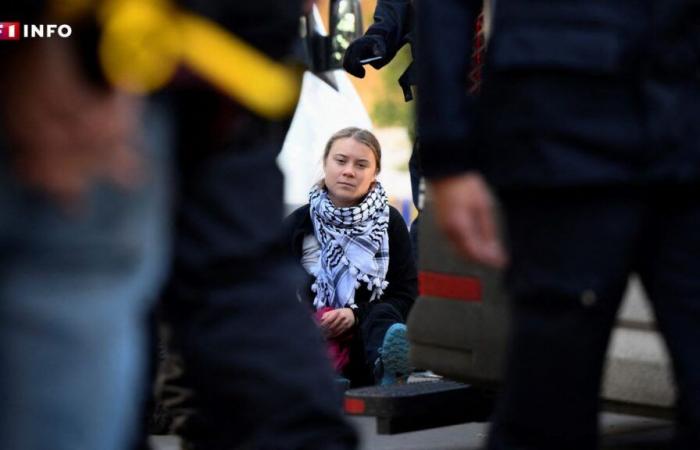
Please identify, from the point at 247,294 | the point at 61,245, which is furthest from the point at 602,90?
the point at 61,245

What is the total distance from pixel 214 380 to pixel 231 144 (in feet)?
0.91

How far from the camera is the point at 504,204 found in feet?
8.70

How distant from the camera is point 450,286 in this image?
4.61 metres

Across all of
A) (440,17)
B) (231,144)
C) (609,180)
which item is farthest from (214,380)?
(440,17)

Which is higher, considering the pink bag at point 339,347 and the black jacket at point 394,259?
the black jacket at point 394,259

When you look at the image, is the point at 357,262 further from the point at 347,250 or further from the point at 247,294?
the point at 247,294

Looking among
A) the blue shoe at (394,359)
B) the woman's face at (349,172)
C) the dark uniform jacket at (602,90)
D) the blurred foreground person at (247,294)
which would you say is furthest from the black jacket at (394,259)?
the blurred foreground person at (247,294)

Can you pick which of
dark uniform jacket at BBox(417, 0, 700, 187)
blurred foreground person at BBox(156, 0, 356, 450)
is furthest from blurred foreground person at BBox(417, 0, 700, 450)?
blurred foreground person at BBox(156, 0, 356, 450)

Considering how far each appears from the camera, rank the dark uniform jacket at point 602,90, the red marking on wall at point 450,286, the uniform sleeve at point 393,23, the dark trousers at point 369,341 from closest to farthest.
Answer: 1. the dark uniform jacket at point 602,90
2. the red marking on wall at point 450,286
3. the dark trousers at point 369,341
4. the uniform sleeve at point 393,23

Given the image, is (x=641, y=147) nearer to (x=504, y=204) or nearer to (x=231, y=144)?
(x=504, y=204)

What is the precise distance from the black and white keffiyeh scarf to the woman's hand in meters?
0.11

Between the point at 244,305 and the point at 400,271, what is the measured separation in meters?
4.62

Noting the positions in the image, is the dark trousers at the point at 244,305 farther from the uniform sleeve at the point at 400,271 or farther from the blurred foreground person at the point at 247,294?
the uniform sleeve at the point at 400,271

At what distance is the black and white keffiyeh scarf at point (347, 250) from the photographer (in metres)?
6.42
